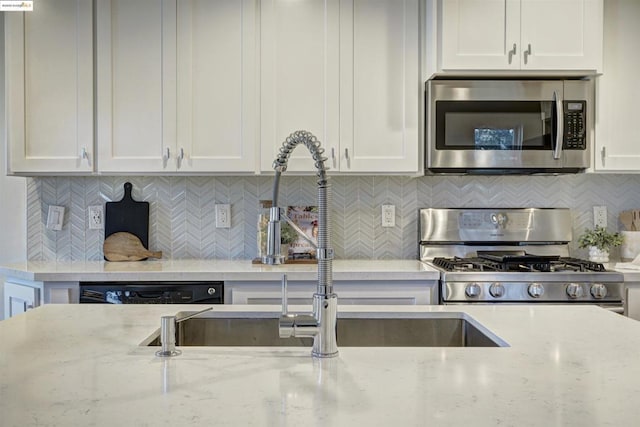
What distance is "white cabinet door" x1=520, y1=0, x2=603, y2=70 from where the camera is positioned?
9.18 ft

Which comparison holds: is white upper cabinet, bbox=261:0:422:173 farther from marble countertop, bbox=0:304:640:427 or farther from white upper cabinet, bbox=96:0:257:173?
marble countertop, bbox=0:304:640:427

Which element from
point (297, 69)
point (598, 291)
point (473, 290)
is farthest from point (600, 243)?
point (297, 69)

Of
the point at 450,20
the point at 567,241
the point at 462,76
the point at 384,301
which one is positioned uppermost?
the point at 450,20

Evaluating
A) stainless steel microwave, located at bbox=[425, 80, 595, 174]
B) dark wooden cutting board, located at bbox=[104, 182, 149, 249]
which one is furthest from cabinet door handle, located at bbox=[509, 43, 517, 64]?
dark wooden cutting board, located at bbox=[104, 182, 149, 249]

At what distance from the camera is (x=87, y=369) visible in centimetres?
112

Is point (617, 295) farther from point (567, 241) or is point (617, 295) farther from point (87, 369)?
point (87, 369)

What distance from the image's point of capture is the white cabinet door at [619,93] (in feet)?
9.67

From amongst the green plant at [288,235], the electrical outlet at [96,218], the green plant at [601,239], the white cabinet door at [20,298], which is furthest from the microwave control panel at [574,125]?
the white cabinet door at [20,298]

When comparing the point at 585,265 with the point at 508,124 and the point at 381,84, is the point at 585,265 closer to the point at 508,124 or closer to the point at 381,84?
the point at 508,124

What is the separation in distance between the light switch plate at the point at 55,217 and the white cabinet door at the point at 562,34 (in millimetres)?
2745

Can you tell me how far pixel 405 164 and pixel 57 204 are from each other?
6.82 feet

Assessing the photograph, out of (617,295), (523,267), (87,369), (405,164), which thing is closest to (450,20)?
(405,164)

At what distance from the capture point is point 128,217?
325 centimetres

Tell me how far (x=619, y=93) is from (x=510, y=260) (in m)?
1.13
